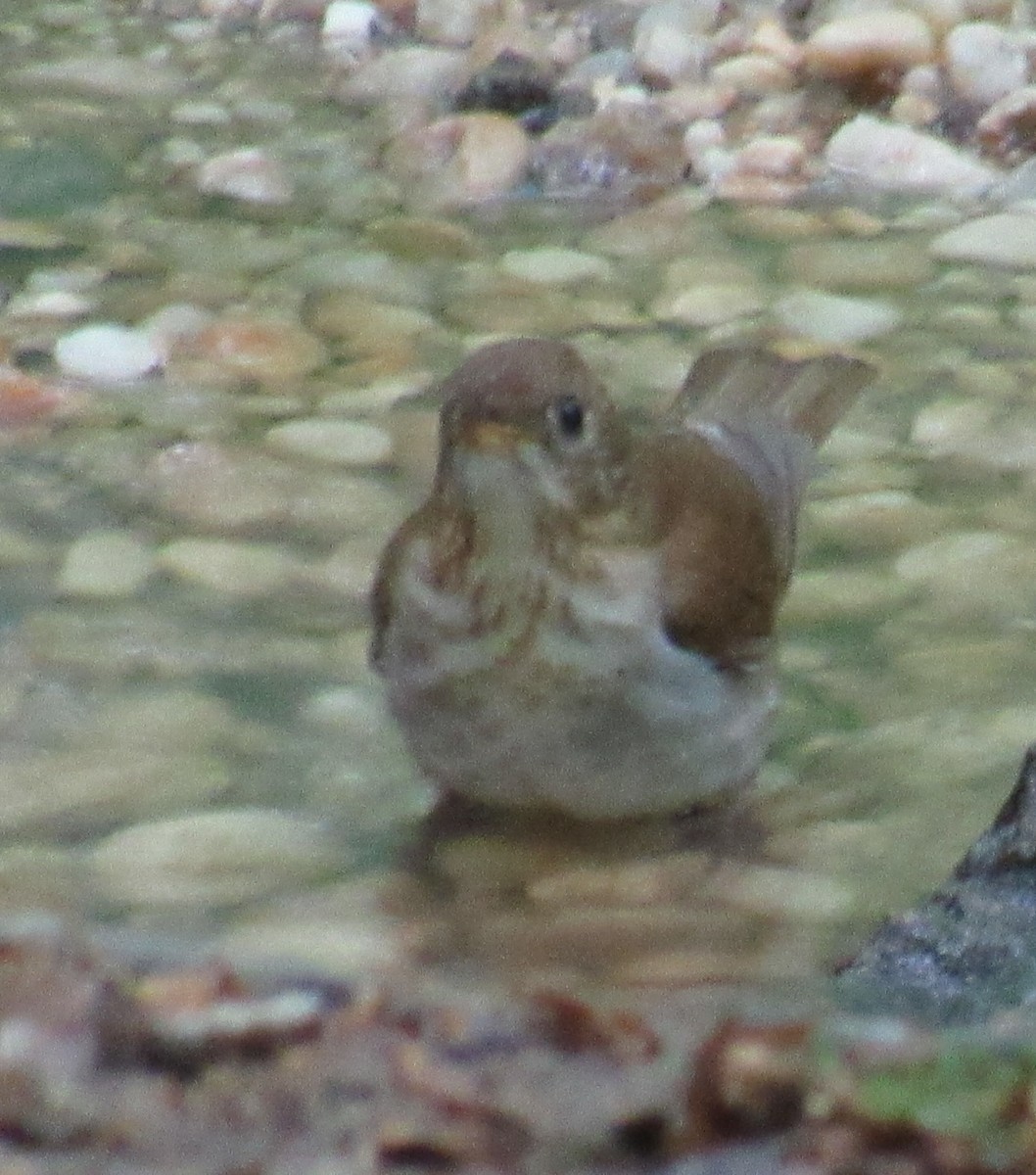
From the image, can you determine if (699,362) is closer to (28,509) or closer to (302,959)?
(28,509)

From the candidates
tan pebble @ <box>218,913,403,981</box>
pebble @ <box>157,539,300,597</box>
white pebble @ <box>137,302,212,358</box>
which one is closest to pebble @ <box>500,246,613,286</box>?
white pebble @ <box>137,302,212,358</box>

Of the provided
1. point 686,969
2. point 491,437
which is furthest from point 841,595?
point 686,969

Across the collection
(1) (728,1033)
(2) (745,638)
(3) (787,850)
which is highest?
(1) (728,1033)

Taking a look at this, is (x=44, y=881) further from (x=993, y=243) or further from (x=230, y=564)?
(x=993, y=243)

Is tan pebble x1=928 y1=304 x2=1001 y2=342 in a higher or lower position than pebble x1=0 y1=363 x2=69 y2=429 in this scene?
lower

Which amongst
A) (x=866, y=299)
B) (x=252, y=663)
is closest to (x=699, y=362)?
(x=252, y=663)

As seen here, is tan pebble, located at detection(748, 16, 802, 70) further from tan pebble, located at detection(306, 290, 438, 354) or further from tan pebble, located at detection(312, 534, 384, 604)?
tan pebble, located at detection(312, 534, 384, 604)
